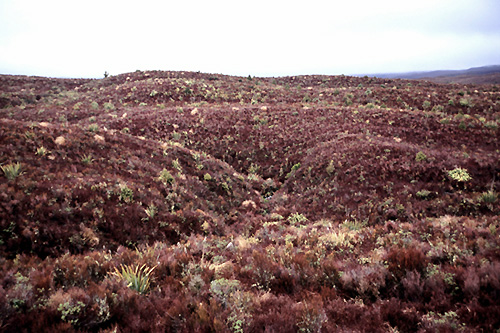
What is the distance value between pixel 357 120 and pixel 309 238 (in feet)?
59.8

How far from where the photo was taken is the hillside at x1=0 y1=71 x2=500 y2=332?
339 cm

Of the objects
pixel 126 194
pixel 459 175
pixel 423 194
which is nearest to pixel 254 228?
pixel 126 194

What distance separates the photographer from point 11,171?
7.42m

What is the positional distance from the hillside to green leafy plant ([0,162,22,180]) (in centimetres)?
4

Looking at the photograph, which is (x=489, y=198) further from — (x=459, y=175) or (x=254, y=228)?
(x=254, y=228)

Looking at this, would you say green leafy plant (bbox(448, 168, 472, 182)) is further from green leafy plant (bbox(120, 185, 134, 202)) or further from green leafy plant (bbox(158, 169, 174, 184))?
green leafy plant (bbox(120, 185, 134, 202))

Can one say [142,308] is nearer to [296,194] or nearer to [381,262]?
[381,262]

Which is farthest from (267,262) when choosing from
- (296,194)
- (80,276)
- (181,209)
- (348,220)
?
(296,194)

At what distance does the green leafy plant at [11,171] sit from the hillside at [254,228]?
4 cm

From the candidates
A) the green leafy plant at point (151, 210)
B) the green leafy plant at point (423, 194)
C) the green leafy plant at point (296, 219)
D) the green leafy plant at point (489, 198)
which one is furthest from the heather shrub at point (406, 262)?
the green leafy plant at point (151, 210)

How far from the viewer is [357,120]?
22.2 m

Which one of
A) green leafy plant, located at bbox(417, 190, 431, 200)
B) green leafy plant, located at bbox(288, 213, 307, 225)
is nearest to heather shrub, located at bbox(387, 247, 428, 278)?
green leafy plant, located at bbox(288, 213, 307, 225)

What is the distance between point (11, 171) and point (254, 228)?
8.42 m

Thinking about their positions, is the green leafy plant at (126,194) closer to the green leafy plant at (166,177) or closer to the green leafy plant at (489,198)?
the green leafy plant at (166,177)
